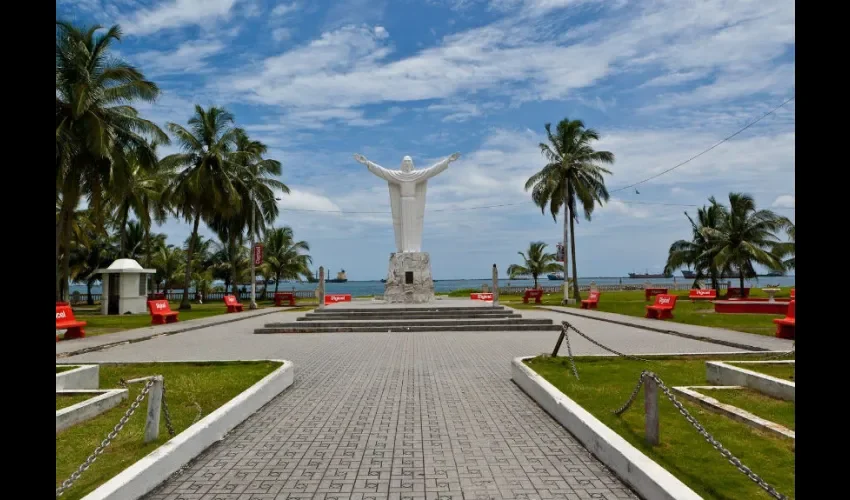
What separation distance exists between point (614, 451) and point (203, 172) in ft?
96.4

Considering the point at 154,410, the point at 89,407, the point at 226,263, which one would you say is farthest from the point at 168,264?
the point at 154,410

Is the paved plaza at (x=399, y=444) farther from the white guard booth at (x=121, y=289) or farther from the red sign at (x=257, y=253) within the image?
the red sign at (x=257, y=253)

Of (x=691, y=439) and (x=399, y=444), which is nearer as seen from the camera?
(x=691, y=439)

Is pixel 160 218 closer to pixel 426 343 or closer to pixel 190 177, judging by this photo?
pixel 190 177

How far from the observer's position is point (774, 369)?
9062 millimetres

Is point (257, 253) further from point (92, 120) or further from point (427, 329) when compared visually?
point (427, 329)

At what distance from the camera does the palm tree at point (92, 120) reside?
19.3m

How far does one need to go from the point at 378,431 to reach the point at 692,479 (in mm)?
3163

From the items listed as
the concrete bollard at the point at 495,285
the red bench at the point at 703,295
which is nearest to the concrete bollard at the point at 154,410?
the concrete bollard at the point at 495,285

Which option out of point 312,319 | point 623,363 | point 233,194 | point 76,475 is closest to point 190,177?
point 233,194

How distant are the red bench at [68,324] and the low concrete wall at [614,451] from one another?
13600 millimetres

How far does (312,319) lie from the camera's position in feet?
65.7

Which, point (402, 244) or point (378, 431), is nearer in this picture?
point (378, 431)
